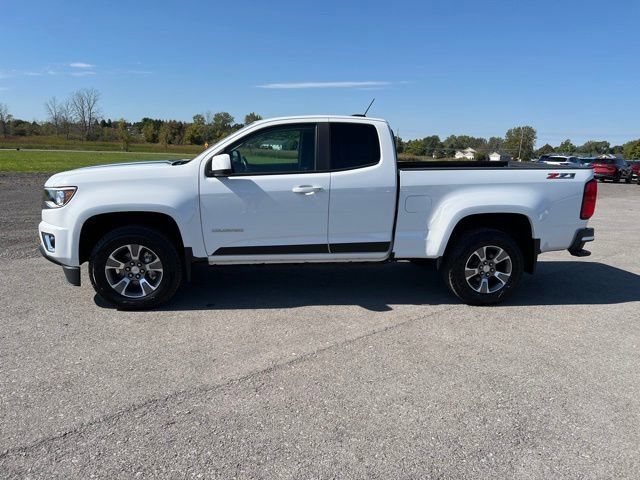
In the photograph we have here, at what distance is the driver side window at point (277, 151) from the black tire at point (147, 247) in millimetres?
1055

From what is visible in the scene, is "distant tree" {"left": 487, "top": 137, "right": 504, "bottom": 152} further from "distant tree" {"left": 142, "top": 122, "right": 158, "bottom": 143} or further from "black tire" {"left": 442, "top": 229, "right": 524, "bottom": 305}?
"distant tree" {"left": 142, "top": 122, "right": 158, "bottom": 143}

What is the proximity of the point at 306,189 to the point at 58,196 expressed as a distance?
246 centimetres

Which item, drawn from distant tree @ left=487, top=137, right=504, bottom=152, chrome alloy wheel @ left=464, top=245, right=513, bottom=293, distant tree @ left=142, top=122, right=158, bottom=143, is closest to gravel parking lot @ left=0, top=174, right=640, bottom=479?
chrome alloy wheel @ left=464, top=245, right=513, bottom=293

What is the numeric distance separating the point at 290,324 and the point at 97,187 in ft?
7.61

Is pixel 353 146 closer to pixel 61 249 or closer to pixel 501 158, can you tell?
pixel 61 249

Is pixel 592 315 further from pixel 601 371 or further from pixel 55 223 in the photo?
pixel 55 223

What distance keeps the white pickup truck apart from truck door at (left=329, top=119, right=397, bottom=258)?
11 millimetres

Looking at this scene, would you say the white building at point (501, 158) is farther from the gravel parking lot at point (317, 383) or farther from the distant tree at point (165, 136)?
the distant tree at point (165, 136)

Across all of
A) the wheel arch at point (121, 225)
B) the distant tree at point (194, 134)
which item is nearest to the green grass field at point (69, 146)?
the distant tree at point (194, 134)

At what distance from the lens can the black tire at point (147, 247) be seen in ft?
16.1

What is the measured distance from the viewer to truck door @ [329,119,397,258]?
510cm

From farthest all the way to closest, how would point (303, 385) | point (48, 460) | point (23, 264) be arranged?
point (23, 264) → point (303, 385) → point (48, 460)

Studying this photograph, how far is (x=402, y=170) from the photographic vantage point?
5.21 m

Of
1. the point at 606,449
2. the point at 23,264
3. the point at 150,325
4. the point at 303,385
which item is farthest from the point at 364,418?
the point at 23,264
